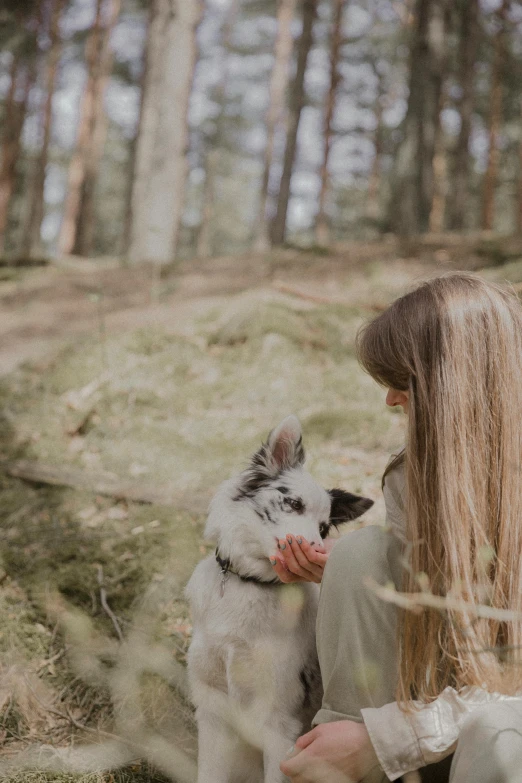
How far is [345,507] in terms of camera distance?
10.0 feet

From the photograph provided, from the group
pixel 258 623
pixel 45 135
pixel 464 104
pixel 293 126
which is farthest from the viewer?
pixel 45 135

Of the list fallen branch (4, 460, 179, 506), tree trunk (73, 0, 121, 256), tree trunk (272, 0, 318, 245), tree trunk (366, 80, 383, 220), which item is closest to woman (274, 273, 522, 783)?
fallen branch (4, 460, 179, 506)

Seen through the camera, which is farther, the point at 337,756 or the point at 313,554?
the point at 313,554

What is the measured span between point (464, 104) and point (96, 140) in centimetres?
988

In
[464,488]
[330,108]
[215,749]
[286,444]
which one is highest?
[330,108]

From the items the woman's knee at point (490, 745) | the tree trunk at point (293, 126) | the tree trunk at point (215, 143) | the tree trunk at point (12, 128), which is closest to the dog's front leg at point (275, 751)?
the woman's knee at point (490, 745)

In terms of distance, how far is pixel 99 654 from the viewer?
12.5 ft

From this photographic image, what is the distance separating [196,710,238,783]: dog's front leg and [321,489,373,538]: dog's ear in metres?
0.89

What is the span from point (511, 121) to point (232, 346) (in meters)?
19.0

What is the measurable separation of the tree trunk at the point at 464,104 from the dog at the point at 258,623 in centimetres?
1454

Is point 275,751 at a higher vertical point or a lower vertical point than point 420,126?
lower

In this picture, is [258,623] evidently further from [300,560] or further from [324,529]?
[324,529]

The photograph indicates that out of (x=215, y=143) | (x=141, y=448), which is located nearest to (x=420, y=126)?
(x=141, y=448)

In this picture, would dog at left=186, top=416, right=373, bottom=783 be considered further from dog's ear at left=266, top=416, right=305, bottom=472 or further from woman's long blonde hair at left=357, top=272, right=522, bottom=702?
woman's long blonde hair at left=357, top=272, right=522, bottom=702
